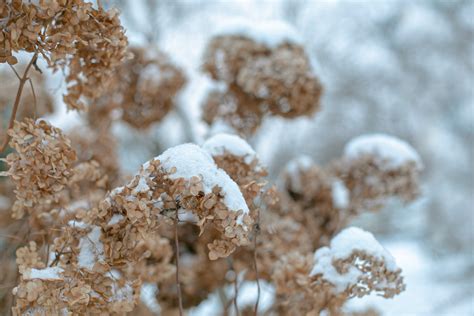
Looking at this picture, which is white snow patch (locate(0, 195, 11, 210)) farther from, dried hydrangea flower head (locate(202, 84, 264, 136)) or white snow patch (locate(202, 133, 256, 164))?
white snow patch (locate(202, 133, 256, 164))

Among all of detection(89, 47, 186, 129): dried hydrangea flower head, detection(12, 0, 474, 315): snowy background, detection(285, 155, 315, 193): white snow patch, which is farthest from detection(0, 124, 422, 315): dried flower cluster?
detection(12, 0, 474, 315): snowy background

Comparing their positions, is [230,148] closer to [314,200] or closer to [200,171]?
[200,171]

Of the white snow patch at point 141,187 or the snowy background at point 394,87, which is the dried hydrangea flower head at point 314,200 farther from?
the snowy background at point 394,87

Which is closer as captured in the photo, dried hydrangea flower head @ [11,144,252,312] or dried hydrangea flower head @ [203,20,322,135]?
dried hydrangea flower head @ [11,144,252,312]

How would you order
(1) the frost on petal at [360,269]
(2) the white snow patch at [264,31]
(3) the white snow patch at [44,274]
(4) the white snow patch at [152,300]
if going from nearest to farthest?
(3) the white snow patch at [44,274], (1) the frost on petal at [360,269], (4) the white snow patch at [152,300], (2) the white snow patch at [264,31]

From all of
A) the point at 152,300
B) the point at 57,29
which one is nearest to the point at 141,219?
the point at 57,29

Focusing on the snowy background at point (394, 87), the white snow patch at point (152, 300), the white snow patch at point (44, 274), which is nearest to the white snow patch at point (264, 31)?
the white snow patch at point (152, 300)
